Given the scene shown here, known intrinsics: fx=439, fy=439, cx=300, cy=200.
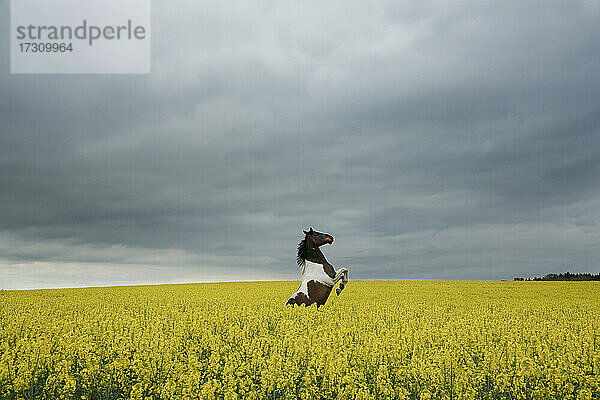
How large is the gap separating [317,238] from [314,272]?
4.03 ft

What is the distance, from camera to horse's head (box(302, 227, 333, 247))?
15.8 metres

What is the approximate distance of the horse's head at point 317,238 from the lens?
624 inches

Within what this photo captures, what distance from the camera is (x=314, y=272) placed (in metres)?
15.9

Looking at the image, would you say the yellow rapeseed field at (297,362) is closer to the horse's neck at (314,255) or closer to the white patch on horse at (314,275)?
the white patch on horse at (314,275)

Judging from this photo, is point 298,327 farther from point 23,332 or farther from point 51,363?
point 23,332

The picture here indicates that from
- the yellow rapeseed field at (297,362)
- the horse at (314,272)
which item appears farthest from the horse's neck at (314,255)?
the yellow rapeseed field at (297,362)

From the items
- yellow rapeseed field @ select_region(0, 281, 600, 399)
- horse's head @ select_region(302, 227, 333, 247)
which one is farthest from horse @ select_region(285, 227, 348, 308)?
yellow rapeseed field @ select_region(0, 281, 600, 399)

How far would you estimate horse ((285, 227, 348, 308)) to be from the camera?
1568 centimetres

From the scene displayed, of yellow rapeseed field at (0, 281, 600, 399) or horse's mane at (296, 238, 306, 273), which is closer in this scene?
yellow rapeseed field at (0, 281, 600, 399)

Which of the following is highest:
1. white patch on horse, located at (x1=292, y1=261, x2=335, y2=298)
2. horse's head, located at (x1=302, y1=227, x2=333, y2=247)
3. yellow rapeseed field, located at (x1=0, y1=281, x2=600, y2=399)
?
horse's head, located at (x1=302, y1=227, x2=333, y2=247)

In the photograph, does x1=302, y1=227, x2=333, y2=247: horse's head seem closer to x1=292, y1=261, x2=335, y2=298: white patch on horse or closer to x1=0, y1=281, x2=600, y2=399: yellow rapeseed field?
x1=292, y1=261, x2=335, y2=298: white patch on horse

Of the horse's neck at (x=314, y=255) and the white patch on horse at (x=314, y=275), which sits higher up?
the horse's neck at (x=314, y=255)

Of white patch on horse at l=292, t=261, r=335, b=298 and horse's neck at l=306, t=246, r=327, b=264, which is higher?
horse's neck at l=306, t=246, r=327, b=264

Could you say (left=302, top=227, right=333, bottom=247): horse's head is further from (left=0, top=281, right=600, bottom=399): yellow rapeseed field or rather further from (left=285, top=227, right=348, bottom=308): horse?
(left=0, top=281, right=600, bottom=399): yellow rapeseed field
